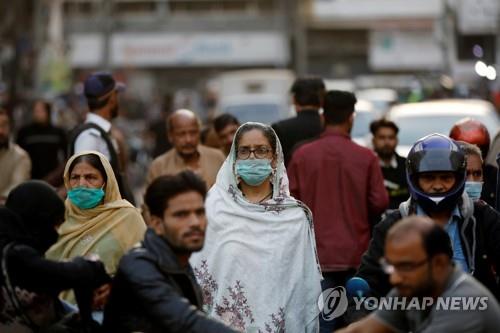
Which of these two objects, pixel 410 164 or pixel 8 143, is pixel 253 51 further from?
pixel 410 164

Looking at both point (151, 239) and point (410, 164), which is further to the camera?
point (410, 164)

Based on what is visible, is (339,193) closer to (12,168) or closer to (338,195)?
(338,195)

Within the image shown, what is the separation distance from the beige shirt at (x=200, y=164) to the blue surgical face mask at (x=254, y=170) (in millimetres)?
3098

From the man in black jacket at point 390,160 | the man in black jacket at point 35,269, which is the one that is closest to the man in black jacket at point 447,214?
the man in black jacket at point 35,269

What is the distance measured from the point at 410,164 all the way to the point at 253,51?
200 feet

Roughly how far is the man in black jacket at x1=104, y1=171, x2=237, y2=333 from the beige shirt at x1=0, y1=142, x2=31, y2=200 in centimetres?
746

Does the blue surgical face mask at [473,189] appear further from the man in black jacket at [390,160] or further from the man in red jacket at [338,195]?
the man in black jacket at [390,160]

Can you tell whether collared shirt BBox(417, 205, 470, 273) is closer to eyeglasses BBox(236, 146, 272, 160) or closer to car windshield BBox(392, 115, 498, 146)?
eyeglasses BBox(236, 146, 272, 160)

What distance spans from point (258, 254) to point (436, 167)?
1489 millimetres

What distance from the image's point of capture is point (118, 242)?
7.02 m

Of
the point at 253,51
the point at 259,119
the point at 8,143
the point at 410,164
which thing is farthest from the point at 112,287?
the point at 253,51

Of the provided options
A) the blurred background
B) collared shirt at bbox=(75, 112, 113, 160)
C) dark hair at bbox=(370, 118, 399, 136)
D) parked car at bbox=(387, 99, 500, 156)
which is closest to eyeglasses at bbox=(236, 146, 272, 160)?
collared shirt at bbox=(75, 112, 113, 160)

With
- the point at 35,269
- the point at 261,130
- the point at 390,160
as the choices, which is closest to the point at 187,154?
the point at 390,160

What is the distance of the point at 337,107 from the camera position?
9.38 metres
